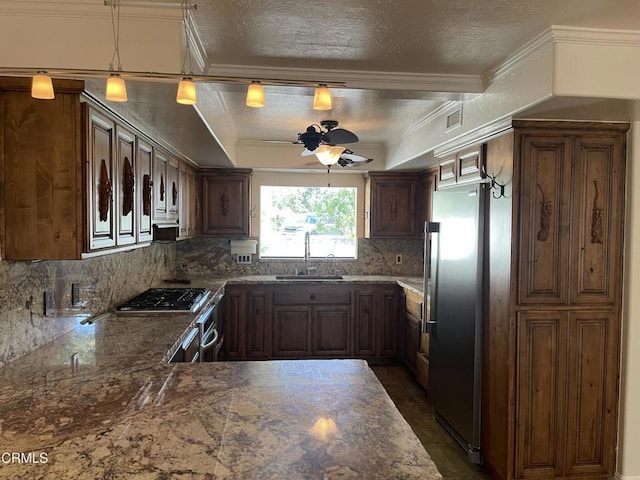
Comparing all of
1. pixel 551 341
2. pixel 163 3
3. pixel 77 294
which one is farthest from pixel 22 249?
pixel 551 341

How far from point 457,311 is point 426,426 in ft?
3.32

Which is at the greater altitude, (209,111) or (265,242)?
(209,111)

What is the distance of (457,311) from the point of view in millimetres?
3027

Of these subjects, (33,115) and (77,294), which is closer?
(33,115)

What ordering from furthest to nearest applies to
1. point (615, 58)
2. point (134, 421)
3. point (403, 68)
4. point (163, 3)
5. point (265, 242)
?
point (265, 242) → point (403, 68) → point (615, 58) → point (163, 3) → point (134, 421)

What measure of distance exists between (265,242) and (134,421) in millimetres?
4070

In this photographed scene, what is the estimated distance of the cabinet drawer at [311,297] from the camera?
4738mm

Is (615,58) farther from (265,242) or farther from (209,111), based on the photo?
(265,242)

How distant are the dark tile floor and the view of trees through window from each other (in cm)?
157

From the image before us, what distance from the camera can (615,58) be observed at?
6.69 ft

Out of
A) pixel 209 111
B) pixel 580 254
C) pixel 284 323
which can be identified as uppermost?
pixel 209 111

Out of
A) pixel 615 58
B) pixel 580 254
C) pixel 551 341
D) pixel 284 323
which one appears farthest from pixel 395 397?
pixel 615 58

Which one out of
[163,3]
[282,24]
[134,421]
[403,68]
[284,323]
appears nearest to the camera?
[134,421]

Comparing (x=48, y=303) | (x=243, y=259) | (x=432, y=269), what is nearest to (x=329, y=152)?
(x=432, y=269)
